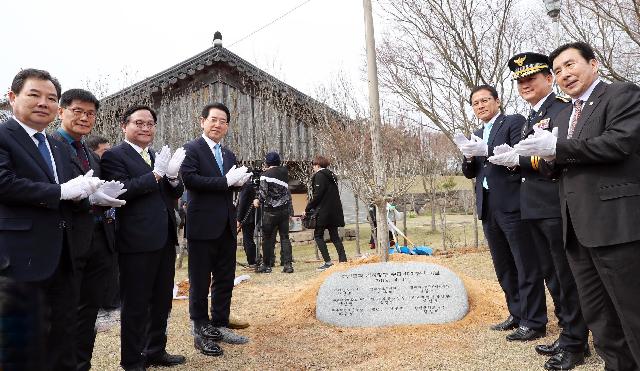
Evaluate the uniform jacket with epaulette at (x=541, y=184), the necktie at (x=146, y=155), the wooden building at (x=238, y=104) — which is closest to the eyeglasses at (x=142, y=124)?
the necktie at (x=146, y=155)

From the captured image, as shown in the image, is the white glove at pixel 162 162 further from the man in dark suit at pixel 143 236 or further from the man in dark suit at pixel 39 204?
the man in dark suit at pixel 39 204

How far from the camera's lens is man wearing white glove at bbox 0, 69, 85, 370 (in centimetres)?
245

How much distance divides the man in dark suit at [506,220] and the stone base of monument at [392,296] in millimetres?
592

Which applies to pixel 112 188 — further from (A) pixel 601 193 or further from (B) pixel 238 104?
(B) pixel 238 104

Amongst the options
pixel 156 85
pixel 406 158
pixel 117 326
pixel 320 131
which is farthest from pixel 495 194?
pixel 156 85

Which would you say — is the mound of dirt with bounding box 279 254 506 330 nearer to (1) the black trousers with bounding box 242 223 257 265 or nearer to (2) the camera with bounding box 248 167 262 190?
(2) the camera with bounding box 248 167 262 190

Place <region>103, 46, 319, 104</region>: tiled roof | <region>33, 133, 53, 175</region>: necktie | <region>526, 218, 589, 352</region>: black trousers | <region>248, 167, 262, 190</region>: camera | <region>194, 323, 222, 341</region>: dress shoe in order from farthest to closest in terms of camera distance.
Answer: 1. <region>103, 46, 319, 104</region>: tiled roof
2. <region>248, 167, 262, 190</region>: camera
3. <region>194, 323, 222, 341</region>: dress shoe
4. <region>526, 218, 589, 352</region>: black trousers
5. <region>33, 133, 53, 175</region>: necktie

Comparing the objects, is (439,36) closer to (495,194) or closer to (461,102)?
(461,102)

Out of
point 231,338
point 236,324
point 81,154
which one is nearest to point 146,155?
point 81,154

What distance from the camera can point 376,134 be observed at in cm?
650

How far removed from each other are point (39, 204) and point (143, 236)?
1008mm

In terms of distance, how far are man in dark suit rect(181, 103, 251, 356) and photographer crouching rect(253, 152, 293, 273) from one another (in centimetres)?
414

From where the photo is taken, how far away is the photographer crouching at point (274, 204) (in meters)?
8.58

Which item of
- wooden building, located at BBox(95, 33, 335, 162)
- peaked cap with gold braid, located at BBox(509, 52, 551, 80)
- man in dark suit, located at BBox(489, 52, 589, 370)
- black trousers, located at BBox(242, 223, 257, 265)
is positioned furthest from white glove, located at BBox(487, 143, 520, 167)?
wooden building, located at BBox(95, 33, 335, 162)
